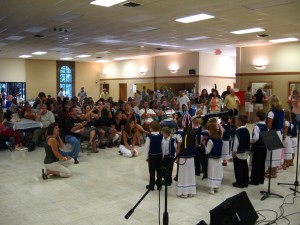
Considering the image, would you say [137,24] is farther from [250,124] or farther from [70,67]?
[70,67]

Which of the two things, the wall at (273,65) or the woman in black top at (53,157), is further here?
the wall at (273,65)

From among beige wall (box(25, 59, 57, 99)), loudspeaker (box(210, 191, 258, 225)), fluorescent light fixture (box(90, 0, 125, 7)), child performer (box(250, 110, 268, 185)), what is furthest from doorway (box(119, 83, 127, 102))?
loudspeaker (box(210, 191, 258, 225))

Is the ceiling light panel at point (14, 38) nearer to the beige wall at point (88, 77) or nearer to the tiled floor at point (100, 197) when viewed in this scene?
the tiled floor at point (100, 197)

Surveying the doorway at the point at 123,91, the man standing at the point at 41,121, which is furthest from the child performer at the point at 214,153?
the doorway at the point at 123,91

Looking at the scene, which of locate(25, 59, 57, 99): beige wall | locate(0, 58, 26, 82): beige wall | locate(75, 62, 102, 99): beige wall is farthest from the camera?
locate(75, 62, 102, 99): beige wall

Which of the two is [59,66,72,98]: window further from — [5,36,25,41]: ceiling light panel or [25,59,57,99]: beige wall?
[5,36,25,41]: ceiling light panel

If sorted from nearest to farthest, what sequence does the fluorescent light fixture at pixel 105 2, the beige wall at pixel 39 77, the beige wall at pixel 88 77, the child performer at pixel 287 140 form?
the child performer at pixel 287 140
the fluorescent light fixture at pixel 105 2
the beige wall at pixel 39 77
the beige wall at pixel 88 77

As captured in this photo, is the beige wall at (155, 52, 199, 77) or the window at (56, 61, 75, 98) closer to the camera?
the beige wall at (155, 52, 199, 77)

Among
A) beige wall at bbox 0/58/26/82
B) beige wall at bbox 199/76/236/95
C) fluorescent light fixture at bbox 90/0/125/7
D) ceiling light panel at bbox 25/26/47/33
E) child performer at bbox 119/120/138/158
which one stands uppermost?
ceiling light panel at bbox 25/26/47/33

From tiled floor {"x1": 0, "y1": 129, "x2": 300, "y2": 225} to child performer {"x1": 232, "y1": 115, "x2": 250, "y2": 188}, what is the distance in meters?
A: 0.18

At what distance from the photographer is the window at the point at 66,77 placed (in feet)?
76.0

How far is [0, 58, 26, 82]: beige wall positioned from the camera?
2105cm

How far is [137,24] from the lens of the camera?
9.48 m

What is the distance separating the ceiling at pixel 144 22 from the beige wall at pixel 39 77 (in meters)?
8.58
